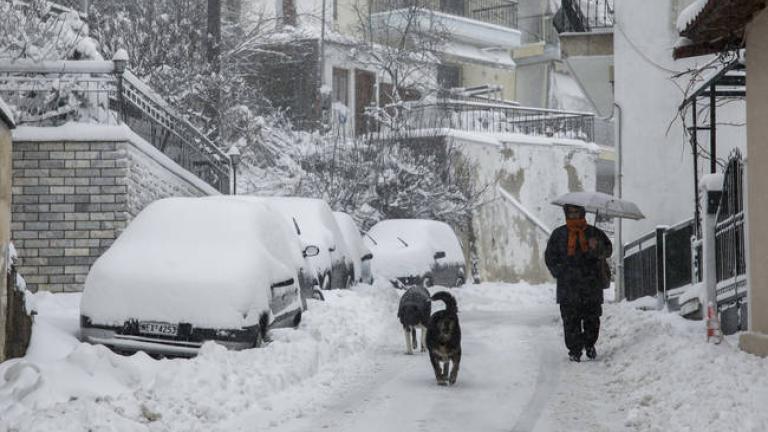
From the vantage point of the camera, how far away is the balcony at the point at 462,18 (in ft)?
131

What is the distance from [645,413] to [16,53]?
1345cm

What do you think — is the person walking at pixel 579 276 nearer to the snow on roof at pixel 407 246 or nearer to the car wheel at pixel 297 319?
the car wheel at pixel 297 319

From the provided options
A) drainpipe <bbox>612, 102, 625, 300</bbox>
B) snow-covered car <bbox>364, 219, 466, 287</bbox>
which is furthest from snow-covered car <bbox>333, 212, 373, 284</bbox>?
drainpipe <bbox>612, 102, 625, 300</bbox>

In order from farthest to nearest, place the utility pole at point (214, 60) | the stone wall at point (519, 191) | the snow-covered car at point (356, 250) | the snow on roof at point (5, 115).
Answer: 1. the stone wall at point (519, 191)
2. the utility pole at point (214, 60)
3. the snow-covered car at point (356, 250)
4. the snow on roof at point (5, 115)

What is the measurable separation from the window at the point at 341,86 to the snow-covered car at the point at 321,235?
20641 millimetres

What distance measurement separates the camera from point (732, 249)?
39.5ft

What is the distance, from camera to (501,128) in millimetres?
36594

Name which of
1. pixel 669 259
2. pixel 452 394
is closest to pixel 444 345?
pixel 452 394

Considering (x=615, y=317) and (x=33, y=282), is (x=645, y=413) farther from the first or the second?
(x=33, y=282)

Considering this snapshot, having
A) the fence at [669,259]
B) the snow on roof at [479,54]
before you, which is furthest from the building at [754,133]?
the snow on roof at [479,54]

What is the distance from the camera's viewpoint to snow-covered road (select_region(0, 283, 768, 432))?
7.88 meters

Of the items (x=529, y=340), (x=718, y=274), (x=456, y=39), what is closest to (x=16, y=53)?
(x=529, y=340)

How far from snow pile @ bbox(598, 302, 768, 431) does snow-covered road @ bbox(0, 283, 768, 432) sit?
17 millimetres

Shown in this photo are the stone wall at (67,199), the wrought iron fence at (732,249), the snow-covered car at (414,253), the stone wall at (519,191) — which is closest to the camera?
the wrought iron fence at (732,249)
